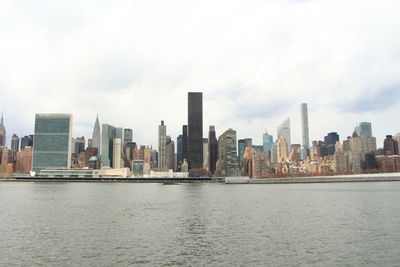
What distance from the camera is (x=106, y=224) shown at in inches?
2282

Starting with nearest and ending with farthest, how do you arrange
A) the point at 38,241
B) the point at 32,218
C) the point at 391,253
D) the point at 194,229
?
the point at 391,253 → the point at 38,241 → the point at 194,229 → the point at 32,218

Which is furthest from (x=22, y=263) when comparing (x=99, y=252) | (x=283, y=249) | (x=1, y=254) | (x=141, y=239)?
(x=283, y=249)

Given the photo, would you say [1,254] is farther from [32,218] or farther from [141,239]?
[32,218]

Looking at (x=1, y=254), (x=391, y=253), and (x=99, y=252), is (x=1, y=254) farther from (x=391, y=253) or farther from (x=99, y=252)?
(x=391, y=253)

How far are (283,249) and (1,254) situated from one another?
31820 mm

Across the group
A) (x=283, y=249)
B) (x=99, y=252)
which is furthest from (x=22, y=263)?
(x=283, y=249)

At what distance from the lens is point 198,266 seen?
32656mm

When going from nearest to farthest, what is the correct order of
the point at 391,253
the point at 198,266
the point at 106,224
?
the point at 198,266 < the point at 391,253 < the point at 106,224

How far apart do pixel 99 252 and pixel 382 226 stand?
142 ft

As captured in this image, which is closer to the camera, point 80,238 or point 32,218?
point 80,238

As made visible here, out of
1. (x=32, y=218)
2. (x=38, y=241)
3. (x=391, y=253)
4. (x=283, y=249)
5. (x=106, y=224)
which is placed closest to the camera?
(x=391, y=253)

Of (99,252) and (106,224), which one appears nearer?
(99,252)

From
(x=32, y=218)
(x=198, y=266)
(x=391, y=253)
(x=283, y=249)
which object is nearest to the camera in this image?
(x=198, y=266)

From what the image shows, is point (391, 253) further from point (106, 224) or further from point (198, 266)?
point (106, 224)
